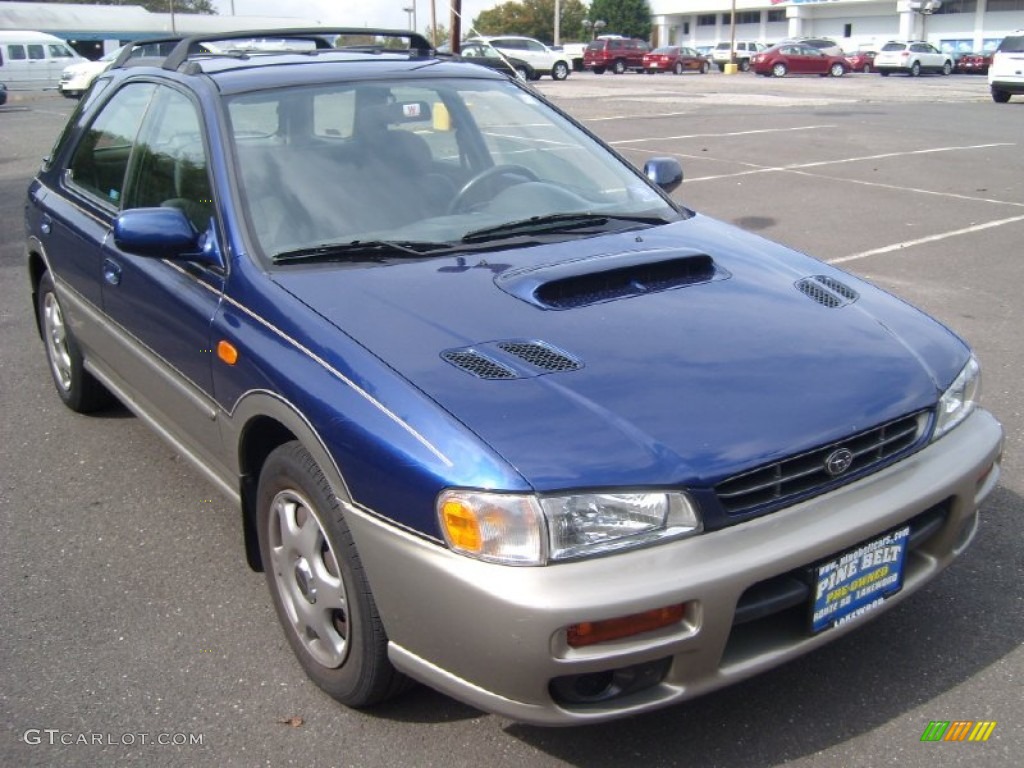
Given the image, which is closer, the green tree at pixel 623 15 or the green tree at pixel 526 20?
the green tree at pixel 623 15

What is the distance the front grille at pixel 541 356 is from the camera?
2.69 m

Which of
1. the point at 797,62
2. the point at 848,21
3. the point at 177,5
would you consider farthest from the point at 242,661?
the point at 177,5

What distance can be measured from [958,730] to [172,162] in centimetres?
313

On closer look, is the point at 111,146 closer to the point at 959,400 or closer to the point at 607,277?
the point at 607,277

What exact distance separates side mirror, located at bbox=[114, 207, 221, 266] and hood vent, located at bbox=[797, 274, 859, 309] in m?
1.85

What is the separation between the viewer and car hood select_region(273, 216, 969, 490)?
2439 millimetres

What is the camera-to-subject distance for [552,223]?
12.0 ft

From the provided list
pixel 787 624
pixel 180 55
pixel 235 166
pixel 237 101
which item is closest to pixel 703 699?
pixel 787 624

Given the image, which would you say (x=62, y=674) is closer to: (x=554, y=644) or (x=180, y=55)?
(x=554, y=644)

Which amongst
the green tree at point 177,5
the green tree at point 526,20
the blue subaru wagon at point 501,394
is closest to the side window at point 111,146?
the blue subaru wagon at point 501,394

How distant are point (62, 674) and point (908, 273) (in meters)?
6.58

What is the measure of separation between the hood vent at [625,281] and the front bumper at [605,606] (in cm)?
90

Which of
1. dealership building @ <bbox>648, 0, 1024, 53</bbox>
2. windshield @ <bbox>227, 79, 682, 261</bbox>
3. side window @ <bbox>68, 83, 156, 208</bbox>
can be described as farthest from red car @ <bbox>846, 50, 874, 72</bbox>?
side window @ <bbox>68, 83, 156, 208</bbox>

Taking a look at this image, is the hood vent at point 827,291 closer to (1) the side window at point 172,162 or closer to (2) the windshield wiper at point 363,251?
(2) the windshield wiper at point 363,251
